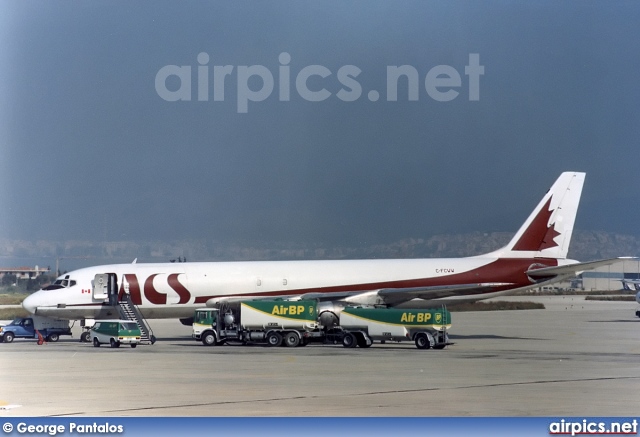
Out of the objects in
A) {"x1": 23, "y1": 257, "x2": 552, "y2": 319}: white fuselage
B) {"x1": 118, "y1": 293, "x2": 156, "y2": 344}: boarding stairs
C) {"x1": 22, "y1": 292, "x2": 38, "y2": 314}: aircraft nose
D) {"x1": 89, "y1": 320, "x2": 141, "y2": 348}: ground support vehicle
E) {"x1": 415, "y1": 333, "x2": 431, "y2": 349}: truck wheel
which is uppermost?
{"x1": 23, "y1": 257, "x2": 552, "y2": 319}: white fuselage

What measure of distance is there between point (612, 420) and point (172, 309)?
138ft

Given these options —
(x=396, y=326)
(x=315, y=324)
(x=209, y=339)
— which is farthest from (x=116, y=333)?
(x=396, y=326)

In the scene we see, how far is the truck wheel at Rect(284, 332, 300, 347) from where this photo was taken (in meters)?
51.7

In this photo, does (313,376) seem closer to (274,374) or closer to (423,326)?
(274,374)

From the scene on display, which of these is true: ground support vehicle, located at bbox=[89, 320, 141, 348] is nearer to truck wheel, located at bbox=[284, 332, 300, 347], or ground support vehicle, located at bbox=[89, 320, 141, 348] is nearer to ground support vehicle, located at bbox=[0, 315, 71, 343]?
truck wheel, located at bbox=[284, 332, 300, 347]

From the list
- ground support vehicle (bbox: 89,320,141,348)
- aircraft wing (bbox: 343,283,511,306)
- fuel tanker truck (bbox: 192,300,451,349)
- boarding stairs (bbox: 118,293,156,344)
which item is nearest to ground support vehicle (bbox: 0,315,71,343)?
boarding stairs (bbox: 118,293,156,344)

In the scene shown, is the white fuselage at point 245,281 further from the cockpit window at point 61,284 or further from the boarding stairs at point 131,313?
the boarding stairs at point 131,313

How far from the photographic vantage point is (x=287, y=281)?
5953cm

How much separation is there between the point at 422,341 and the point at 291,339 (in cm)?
763

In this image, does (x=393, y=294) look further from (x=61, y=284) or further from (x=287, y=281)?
(x=61, y=284)

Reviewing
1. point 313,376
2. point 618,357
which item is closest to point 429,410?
point 313,376

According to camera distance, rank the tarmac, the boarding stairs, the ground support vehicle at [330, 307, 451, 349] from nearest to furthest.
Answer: the tarmac → the ground support vehicle at [330, 307, 451, 349] → the boarding stairs

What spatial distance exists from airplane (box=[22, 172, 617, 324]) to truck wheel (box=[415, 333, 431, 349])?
9.02 metres

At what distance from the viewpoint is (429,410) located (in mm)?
24375
